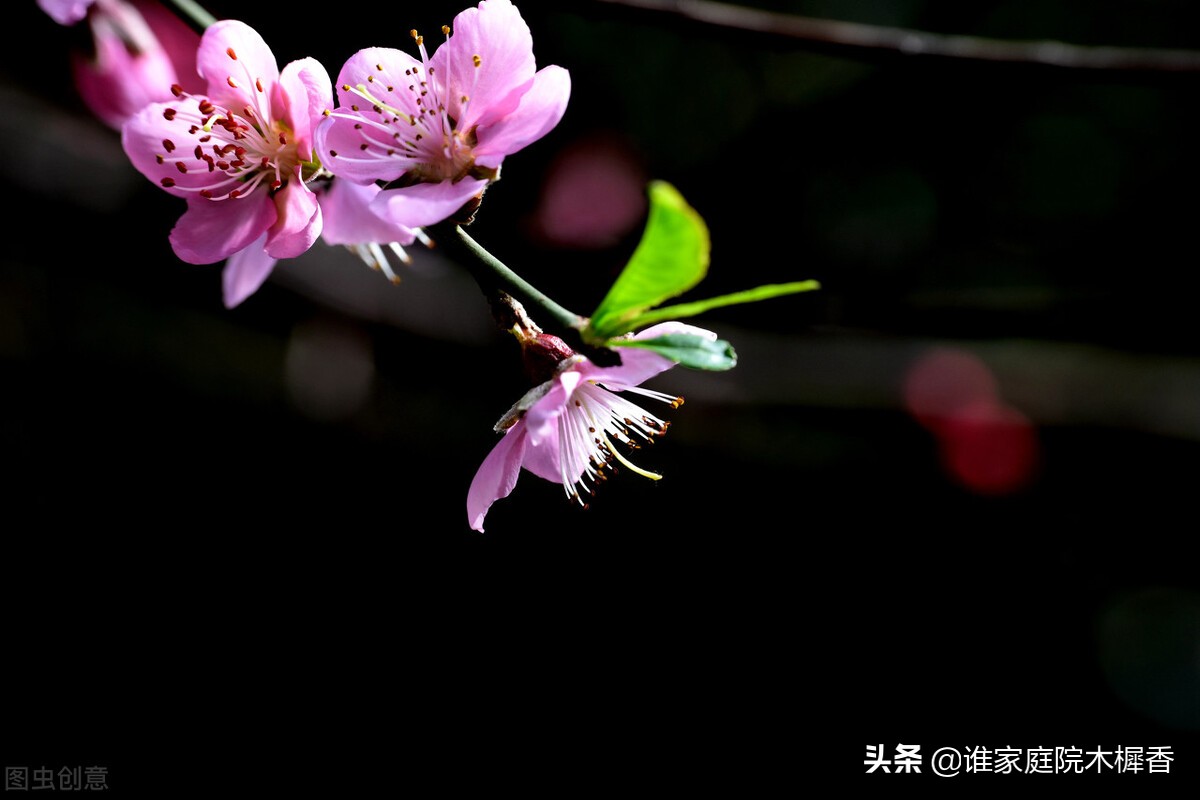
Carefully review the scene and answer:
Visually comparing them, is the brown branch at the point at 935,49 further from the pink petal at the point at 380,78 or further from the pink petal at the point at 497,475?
the pink petal at the point at 497,475

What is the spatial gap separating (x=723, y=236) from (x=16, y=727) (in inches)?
79.6

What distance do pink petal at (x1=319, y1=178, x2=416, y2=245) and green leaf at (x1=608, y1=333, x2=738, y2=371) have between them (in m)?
0.19

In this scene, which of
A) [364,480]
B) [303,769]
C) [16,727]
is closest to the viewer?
[16,727]

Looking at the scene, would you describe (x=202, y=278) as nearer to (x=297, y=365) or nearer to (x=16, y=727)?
(x=297, y=365)

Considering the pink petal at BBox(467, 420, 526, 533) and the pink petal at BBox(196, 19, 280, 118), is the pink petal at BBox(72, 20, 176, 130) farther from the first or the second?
the pink petal at BBox(467, 420, 526, 533)

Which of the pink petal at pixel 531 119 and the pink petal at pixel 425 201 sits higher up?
the pink petal at pixel 531 119

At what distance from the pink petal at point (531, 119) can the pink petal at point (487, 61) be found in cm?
1

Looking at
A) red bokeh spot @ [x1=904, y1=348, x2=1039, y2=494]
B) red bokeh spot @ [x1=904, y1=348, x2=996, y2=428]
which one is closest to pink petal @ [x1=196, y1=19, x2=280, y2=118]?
red bokeh spot @ [x1=904, y1=348, x2=996, y2=428]

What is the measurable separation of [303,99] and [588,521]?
185 cm

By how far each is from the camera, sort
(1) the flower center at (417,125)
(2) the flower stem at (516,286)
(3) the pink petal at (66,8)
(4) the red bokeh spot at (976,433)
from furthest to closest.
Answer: (4) the red bokeh spot at (976,433) < (3) the pink petal at (66,8) < (1) the flower center at (417,125) < (2) the flower stem at (516,286)

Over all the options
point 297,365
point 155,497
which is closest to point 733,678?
point 297,365

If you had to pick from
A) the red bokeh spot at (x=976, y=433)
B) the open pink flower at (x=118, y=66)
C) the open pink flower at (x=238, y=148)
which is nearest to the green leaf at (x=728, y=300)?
the open pink flower at (x=238, y=148)

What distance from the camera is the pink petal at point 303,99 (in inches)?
23.1

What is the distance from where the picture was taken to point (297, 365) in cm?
223
